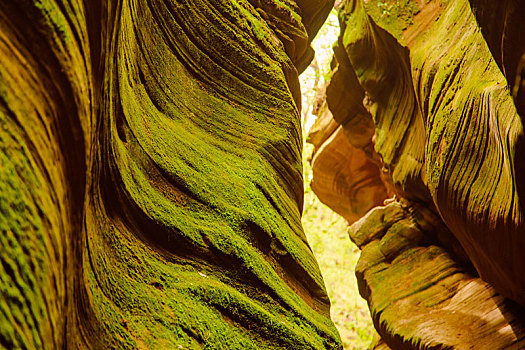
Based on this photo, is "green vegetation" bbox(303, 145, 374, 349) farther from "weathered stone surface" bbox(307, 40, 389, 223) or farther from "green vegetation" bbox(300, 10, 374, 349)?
"weathered stone surface" bbox(307, 40, 389, 223)

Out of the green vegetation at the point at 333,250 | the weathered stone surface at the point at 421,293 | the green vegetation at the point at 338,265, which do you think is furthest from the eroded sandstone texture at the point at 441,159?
the green vegetation at the point at 338,265

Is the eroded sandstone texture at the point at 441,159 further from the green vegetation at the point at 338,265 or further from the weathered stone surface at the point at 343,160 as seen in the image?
the green vegetation at the point at 338,265

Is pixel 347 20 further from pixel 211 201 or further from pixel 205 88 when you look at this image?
pixel 211 201

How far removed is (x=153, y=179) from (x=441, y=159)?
432cm

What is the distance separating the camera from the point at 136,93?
4086 millimetres

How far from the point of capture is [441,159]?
6172 mm

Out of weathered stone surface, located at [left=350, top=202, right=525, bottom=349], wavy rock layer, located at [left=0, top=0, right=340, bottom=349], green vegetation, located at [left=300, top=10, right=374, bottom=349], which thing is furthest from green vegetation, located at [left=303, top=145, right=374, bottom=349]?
wavy rock layer, located at [left=0, top=0, right=340, bottom=349]

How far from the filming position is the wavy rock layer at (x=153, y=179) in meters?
1.88

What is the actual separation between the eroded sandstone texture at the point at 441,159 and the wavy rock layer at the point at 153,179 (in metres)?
2.27

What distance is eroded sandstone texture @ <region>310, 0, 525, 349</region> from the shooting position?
4824 millimetres

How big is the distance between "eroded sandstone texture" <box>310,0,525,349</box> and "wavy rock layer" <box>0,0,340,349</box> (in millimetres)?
2267

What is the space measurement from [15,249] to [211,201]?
2258 mm

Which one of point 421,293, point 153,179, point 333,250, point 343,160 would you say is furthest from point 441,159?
point 333,250

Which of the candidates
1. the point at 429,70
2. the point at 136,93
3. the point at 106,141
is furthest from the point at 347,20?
the point at 106,141
